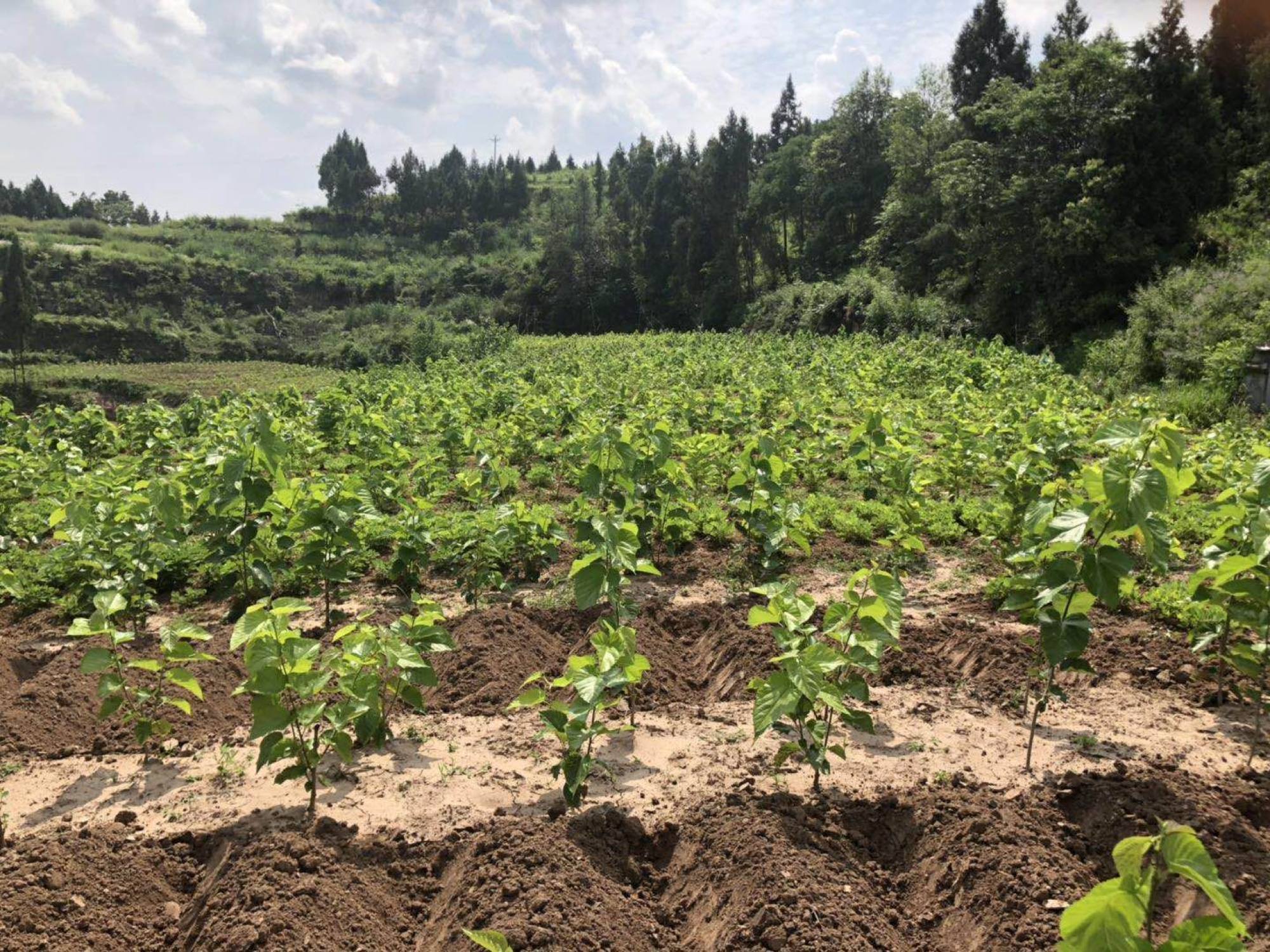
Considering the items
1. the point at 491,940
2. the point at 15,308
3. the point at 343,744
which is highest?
the point at 15,308

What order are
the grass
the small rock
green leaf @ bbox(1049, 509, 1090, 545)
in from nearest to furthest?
the small rock → green leaf @ bbox(1049, 509, 1090, 545) → the grass

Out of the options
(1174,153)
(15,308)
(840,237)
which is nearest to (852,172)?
(840,237)

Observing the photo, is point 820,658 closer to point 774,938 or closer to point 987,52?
point 774,938

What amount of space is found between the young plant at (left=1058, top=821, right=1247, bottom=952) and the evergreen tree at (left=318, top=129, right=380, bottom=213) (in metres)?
96.8

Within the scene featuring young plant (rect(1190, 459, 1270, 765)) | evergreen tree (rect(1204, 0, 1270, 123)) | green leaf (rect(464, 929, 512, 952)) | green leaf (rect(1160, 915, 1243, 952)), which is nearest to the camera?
green leaf (rect(1160, 915, 1243, 952))

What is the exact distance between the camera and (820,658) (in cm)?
333

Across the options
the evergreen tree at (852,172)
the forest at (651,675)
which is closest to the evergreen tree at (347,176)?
the evergreen tree at (852,172)

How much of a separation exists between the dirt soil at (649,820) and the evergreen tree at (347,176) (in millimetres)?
93062

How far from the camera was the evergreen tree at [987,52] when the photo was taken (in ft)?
131

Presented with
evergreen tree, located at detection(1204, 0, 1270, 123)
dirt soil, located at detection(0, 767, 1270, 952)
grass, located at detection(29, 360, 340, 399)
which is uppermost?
evergreen tree, located at detection(1204, 0, 1270, 123)

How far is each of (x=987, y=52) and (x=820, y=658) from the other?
4635cm

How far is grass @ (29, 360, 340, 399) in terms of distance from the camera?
117ft

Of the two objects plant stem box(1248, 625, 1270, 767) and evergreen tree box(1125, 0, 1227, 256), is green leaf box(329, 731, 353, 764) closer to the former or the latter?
plant stem box(1248, 625, 1270, 767)

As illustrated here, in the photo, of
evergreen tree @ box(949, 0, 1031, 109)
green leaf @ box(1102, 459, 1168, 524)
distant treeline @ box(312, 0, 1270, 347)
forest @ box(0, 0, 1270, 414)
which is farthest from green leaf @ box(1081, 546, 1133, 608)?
evergreen tree @ box(949, 0, 1031, 109)
